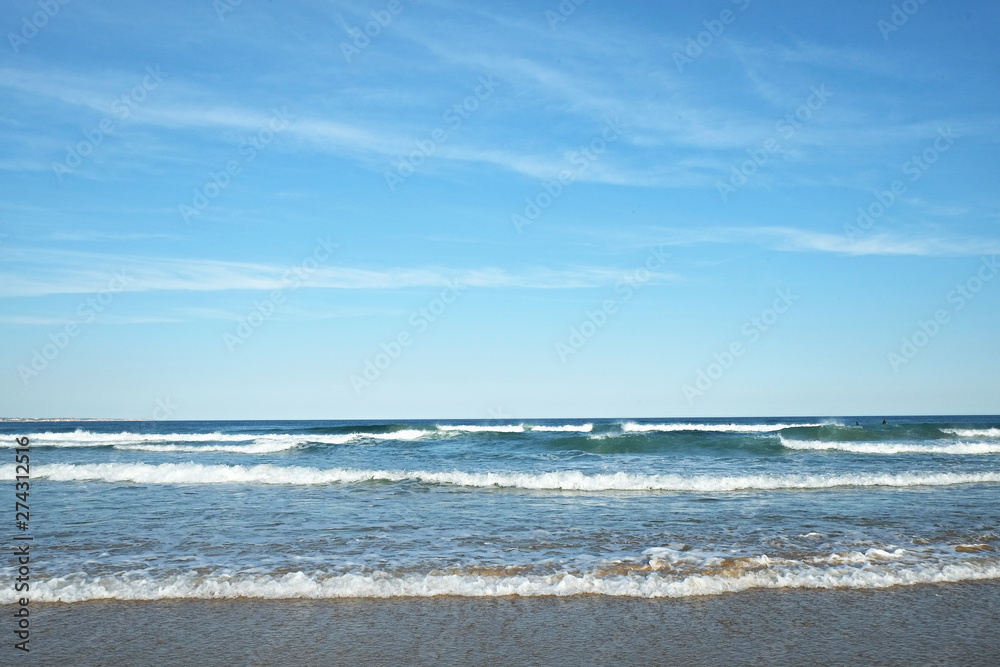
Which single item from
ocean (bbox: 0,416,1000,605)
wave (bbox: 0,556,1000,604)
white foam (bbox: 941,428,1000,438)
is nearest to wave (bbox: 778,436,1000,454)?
ocean (bbox: 0,416,1000,605)

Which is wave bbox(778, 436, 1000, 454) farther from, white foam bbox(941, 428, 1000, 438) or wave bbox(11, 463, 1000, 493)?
wave bbox(11, 463, 1000, 493)

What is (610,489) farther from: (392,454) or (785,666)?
(392,454)

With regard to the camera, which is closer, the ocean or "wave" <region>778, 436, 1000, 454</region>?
the ocean

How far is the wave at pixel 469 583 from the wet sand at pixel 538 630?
0.68ft

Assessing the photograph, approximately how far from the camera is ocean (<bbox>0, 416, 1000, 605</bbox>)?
6449 millimetres

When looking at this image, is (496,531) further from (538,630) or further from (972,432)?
(972,432)

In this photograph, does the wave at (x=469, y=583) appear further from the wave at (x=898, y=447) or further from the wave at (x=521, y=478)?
the wave at (x=898, y=447)

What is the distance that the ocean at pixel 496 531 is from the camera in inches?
254

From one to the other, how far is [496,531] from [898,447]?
2449cm

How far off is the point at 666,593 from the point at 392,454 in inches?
831

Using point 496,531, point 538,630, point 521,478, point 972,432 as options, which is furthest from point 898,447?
point 538,630

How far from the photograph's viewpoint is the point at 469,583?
6.40 metres

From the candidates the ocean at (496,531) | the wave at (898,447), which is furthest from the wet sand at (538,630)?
the wave at (898,447)

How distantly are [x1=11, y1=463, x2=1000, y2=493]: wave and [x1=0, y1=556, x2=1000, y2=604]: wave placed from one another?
24.3ft
